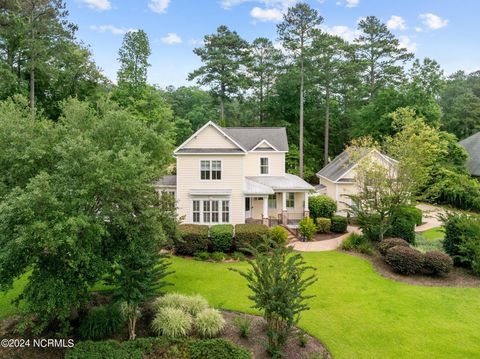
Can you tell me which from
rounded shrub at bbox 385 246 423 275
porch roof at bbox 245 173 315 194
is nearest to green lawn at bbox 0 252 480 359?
rounded shrub at bbox 385 246 423 275

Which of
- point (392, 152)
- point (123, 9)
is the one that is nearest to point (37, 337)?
point (392, 152)

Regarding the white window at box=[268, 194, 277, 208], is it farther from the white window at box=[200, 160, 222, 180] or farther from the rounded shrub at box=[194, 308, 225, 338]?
the rounded shrub at box=[194, 308, 225, 338]

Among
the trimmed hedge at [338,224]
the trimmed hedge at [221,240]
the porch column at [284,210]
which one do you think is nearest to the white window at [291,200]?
the porch column at [284,210]

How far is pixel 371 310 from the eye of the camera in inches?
445

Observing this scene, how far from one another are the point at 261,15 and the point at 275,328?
89.5ft

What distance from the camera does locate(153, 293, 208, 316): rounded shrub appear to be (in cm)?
1045

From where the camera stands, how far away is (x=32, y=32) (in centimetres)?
2631

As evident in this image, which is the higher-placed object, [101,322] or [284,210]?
[284,210]

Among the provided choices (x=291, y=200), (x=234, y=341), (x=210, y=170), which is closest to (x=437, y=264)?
(x=234, y=341)

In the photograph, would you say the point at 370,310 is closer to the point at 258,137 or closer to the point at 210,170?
the point at 210,170

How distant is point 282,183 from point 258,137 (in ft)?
17.9

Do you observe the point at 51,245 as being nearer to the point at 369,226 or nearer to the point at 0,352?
the point at 0,352

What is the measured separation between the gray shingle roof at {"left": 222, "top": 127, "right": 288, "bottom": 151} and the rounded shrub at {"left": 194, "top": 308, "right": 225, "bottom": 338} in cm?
1829

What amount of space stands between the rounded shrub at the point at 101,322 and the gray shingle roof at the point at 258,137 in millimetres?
18644
